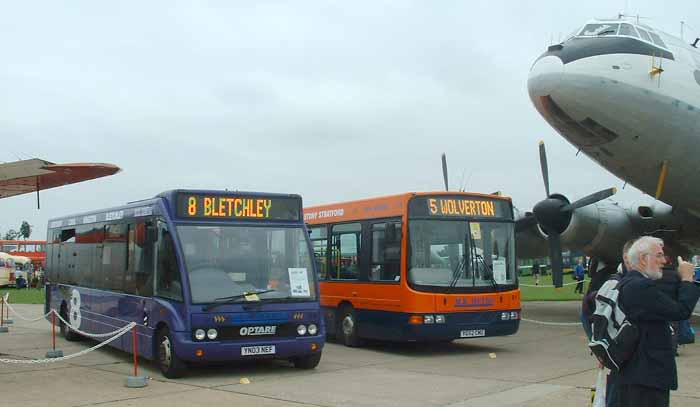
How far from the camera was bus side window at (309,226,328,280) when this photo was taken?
593 inches

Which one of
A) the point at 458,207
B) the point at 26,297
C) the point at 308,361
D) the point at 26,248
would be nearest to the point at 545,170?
the point at 458,207

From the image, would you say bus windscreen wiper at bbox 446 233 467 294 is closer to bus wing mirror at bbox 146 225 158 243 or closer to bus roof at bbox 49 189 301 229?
bus roof at bbox 49 189 301 229

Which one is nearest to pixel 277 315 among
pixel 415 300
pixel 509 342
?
pixel 415 300

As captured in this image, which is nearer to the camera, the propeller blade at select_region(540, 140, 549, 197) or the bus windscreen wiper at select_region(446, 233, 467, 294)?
the bus windscreen wiper at select_region(446, 233, 467, 294)

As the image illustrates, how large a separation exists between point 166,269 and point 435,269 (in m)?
4.68

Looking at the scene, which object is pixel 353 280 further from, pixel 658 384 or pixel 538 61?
pixel 658 384

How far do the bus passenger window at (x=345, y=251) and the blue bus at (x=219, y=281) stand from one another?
10.0 ft

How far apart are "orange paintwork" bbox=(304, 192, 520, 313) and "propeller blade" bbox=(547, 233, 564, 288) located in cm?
517

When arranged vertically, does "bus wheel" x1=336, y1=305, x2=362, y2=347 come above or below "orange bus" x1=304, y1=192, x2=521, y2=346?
below

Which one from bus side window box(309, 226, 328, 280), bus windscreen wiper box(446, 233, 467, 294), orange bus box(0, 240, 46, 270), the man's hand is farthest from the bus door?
orange bus box(0, 240, 46, 270)

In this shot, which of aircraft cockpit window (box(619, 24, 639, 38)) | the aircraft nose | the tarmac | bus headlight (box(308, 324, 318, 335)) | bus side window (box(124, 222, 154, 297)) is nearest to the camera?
the tarmac

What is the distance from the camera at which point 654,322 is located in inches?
185

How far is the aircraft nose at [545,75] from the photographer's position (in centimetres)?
1505

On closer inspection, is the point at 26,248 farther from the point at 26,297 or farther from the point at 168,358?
the point at 168,358
